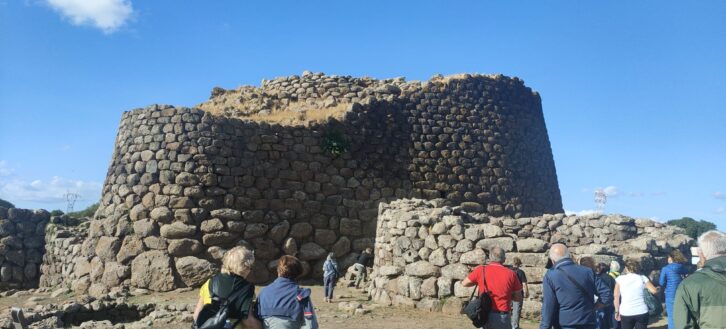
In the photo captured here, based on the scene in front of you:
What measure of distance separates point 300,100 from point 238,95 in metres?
2.62

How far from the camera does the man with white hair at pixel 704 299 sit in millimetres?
3705

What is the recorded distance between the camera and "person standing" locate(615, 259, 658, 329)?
7250 millimetres

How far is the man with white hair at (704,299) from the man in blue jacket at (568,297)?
4.44 feet

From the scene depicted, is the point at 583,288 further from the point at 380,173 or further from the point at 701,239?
the point at 380,173

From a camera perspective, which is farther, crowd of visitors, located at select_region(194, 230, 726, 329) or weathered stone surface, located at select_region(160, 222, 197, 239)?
weathered stone surface, located at select_region(160, 222, 197, 239)

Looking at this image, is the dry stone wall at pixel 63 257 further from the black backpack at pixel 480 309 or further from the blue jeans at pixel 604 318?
the blue jeans at pixel 604 318

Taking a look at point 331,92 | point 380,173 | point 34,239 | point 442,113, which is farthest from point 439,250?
point 34,239

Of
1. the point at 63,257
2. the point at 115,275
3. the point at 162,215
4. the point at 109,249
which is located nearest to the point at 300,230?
the point at 162,215

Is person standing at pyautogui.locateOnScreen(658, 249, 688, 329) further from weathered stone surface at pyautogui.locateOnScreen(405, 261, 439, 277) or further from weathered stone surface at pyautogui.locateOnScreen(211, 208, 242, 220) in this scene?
weathered stone surface at pyautogui.locateOnScreen(211, 208, 242, 220)

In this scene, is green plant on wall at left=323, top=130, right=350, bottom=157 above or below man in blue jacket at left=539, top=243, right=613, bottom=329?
above

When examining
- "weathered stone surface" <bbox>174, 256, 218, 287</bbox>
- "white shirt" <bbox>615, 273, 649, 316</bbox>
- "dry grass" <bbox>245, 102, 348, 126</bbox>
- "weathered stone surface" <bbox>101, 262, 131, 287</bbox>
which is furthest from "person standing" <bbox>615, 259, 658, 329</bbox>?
"weathered stone surface" <bbox>101, 262, 131, 287</bbox>

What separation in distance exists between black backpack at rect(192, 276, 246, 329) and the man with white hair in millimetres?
3361

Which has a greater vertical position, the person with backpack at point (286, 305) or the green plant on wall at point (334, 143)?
the green plant on wall at point (334, 143)

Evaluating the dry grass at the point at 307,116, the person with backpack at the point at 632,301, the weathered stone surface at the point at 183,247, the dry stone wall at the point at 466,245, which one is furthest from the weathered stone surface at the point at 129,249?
the person with backpack at the point at 632,301
